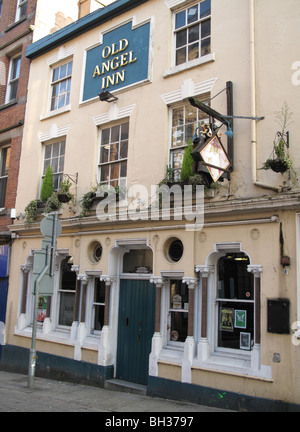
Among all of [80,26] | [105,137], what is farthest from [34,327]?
[80,26]

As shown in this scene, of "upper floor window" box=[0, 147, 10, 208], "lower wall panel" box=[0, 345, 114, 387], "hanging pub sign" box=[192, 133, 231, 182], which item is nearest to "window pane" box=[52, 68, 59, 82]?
"upper floor window" box=[0, 147, 10, 208]

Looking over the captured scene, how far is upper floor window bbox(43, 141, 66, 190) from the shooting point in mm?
12250

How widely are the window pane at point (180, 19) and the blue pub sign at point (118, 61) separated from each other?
2.70 ft

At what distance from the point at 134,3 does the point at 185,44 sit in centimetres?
226

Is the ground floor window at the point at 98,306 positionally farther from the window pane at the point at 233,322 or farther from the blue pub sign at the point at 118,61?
the blue pub sign at the point at 118,61

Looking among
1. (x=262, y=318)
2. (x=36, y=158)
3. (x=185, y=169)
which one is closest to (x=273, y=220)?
(x=262, y=318)

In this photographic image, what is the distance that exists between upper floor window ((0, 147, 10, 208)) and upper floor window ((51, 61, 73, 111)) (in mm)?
2866

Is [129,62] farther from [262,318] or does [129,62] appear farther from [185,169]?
[262,318]

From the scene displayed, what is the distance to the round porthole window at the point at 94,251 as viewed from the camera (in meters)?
10.7

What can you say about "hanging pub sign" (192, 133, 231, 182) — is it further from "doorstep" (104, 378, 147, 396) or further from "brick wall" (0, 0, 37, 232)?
"brick wall" (0, 0, 37, 232)

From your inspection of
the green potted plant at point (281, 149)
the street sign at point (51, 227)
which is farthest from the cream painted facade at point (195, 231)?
the street sign at point (51, 227)

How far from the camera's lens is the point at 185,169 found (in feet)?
28.9

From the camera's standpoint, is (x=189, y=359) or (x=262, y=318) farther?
(x=189, y=359)

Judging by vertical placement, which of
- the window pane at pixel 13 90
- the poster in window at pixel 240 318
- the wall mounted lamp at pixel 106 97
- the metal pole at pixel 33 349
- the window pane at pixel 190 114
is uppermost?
the window pane at pixel 13 90
